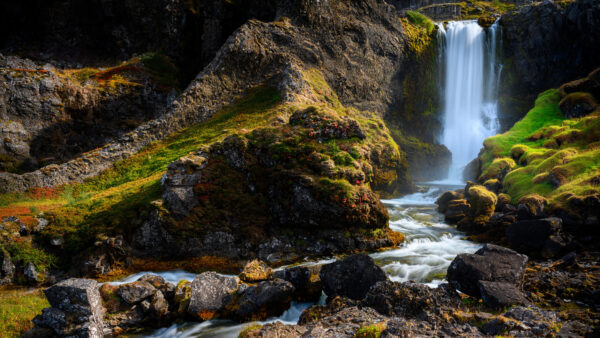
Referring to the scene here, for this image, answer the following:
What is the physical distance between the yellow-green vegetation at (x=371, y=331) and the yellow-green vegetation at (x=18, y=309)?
31.5ft

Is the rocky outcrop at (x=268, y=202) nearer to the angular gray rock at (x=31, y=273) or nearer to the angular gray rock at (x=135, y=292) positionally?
the angular gray rock at (x=135, y=292)

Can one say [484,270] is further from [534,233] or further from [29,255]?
[29,255]

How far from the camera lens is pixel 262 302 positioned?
369 inches

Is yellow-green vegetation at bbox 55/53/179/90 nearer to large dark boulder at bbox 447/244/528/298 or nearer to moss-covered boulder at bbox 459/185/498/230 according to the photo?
moss-covered boulder at bbox 459/185/498/230

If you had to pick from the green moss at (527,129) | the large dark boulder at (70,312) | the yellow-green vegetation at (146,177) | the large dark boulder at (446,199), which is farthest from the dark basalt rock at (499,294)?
the green moss at (527,129)

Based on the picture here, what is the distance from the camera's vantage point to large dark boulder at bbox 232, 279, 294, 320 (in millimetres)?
9336

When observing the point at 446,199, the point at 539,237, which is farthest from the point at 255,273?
the point at 446,199

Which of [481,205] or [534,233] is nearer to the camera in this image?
[534,233]

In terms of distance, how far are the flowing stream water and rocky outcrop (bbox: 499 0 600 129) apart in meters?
2.10

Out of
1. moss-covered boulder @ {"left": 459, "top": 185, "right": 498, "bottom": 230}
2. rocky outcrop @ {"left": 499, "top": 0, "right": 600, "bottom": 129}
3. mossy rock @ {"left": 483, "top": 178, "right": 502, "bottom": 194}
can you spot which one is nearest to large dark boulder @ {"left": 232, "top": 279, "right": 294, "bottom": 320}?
moss-covered boulder @ {"left": 459, "top": 185, "right": 498, "bottom": 230}

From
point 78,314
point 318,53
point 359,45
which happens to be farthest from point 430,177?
point 78,314

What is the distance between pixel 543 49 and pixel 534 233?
47.5 m

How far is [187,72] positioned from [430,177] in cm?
3611

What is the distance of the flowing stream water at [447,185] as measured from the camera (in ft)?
38.5
